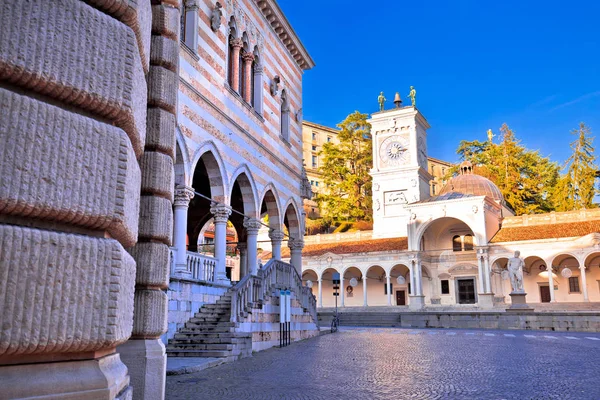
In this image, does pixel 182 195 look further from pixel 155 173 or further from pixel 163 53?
pixel 155 173

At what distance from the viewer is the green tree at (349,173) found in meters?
64.2

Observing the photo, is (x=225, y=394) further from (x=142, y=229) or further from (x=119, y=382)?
(x=119, y=382)

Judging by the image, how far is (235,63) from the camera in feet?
58.3

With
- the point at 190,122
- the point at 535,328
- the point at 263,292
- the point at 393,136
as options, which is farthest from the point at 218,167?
the point at 393,136

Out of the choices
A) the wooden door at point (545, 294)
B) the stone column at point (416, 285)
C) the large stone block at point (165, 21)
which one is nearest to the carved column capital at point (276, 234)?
the large stone block at point (165, 21)

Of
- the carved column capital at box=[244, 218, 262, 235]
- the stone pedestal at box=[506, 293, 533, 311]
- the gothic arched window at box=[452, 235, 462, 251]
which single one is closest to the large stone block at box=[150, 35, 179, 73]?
the carved column capital at box=[244, 218, 262, 235]

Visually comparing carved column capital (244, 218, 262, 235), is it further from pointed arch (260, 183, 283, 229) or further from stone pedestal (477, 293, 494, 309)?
stone pedestal (477, 293, 494, 309)

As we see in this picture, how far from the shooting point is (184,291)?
13625mm

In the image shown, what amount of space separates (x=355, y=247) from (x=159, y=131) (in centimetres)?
4367

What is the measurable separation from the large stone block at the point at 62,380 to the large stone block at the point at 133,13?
1861 millimetres

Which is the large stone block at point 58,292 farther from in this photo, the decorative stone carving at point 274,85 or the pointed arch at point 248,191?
the decorative stone carving at point 274,85

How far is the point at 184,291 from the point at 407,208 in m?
32.4

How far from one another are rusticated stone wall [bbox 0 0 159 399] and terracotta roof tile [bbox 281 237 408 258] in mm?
42639

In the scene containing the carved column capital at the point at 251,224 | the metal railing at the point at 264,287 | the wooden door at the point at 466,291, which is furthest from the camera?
the wooden door at the point at 466,291
